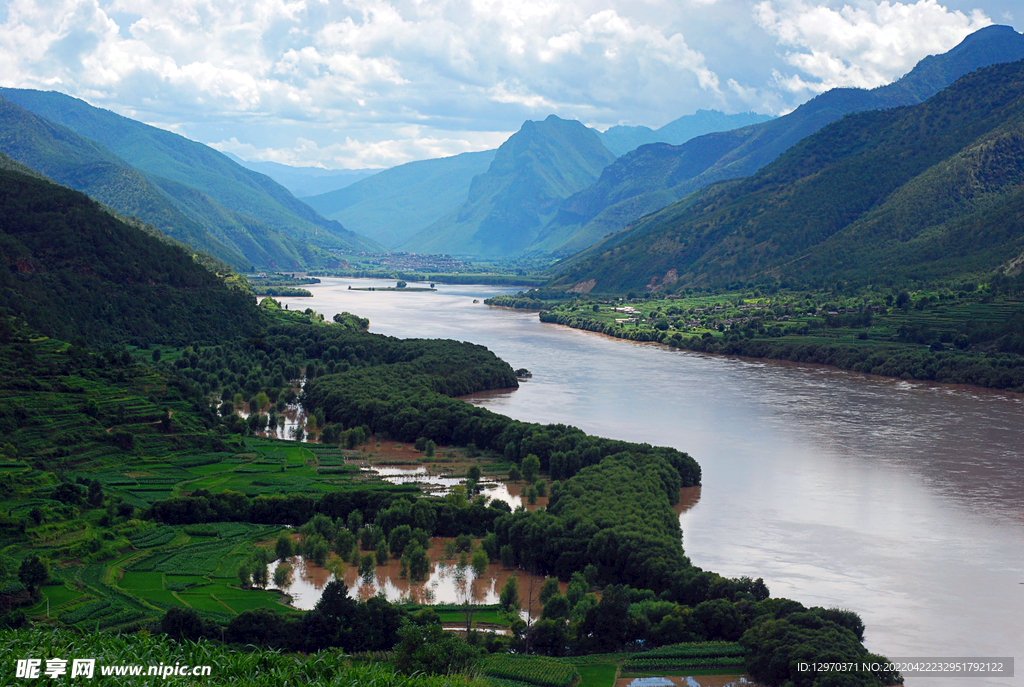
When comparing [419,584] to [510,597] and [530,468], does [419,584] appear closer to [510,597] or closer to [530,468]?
[510,597]

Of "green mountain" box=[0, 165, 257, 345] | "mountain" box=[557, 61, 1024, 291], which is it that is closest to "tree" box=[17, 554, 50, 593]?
"green mountain" box=[0, 165, 257, 345]

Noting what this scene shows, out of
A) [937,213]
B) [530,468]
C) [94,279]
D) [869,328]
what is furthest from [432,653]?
[937,213]

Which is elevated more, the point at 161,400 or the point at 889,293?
the point at 889,293

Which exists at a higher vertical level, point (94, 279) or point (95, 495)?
point (94, 279)

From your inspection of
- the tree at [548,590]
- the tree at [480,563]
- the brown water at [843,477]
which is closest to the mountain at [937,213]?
the brown water at [843,477]

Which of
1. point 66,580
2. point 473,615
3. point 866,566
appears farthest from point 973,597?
point 66,580

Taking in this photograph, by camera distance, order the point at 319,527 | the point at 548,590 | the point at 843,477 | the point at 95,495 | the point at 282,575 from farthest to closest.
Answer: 1. the point at 843,477
2. the point at 95,495
3. the point at 319,527
4. the point at 282,575
5. the point at 548,590

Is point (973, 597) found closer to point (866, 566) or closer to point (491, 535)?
point (866, 566)
